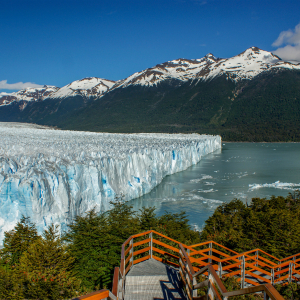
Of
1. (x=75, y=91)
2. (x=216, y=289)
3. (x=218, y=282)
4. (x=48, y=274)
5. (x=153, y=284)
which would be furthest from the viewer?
(x=75, y=91)

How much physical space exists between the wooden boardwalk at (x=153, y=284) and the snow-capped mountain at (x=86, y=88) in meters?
164

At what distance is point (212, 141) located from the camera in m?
43.7

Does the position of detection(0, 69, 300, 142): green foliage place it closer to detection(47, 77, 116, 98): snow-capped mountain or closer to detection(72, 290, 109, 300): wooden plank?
detection(47, 77, 116, 98): snow-capped mountain

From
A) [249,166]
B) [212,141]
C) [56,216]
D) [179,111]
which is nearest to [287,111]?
[179,111]

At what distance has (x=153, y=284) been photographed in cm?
328

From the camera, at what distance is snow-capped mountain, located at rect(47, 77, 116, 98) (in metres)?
167

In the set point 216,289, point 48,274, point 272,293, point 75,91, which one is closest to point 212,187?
point 48,274

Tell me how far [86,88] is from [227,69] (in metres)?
91.0

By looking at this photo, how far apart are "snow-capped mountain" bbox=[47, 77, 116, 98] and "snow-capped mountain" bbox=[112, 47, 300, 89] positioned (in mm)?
35718

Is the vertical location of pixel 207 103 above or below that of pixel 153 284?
above

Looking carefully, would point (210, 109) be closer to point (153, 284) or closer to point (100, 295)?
point (153, 284)

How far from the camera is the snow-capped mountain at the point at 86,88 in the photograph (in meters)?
167

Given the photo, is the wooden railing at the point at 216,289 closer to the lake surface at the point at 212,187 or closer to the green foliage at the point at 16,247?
the green foliage at the point at 16,247

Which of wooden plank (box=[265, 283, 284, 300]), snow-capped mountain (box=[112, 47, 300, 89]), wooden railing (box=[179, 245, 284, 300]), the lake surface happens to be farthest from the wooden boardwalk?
snow-capped mountain (box=[112, 47, 300, 89])
